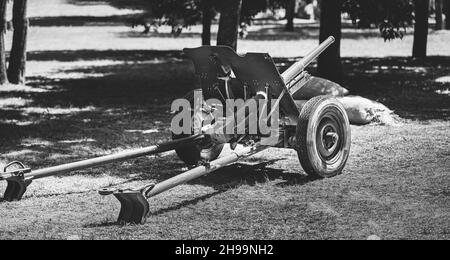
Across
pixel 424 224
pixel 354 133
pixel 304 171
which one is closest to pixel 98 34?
pixel 354 133

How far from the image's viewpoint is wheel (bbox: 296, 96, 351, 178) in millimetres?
8398

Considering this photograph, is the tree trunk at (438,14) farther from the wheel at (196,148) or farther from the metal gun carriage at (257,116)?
the wheel at (196,148)

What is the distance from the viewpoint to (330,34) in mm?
18594

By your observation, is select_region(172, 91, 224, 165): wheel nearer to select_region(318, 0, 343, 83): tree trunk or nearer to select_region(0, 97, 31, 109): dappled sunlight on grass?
select_region(0, 97, 31, 109): dappled sunlight on grass

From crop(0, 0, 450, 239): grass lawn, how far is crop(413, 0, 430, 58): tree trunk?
3.75 meters

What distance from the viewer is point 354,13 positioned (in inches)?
828

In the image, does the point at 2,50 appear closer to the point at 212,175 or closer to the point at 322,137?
the point at 212,175

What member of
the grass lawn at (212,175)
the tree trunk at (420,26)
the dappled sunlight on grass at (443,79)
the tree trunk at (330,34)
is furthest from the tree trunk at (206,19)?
the dappled sunlight on grass at (443,79)

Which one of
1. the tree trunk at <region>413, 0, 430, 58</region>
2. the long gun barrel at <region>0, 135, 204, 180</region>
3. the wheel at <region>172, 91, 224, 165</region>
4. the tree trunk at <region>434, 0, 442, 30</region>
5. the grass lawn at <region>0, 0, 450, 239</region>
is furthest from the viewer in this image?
the tree trunk at <region>434, 0, 442, 30</region>

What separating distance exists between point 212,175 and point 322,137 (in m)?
1.28

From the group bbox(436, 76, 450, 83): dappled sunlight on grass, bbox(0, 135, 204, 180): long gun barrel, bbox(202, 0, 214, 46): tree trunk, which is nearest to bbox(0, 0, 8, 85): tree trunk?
bbox(202, 0, 214, 46): tree trunk

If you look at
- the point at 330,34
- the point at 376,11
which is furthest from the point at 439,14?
the point at 330,34

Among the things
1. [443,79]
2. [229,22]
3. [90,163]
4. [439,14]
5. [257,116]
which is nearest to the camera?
[90,163]

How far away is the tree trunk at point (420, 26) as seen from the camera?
2478cm
